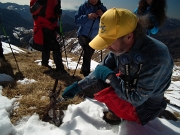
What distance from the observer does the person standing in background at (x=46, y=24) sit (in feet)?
20.0

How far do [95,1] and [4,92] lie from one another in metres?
4.28

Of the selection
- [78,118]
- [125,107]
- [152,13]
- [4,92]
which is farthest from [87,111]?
[152,13]

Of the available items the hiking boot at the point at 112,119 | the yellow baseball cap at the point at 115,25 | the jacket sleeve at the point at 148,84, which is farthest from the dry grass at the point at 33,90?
the yellow baseball cap at the point at 115,25

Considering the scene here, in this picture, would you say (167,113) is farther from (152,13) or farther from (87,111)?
(152,13)

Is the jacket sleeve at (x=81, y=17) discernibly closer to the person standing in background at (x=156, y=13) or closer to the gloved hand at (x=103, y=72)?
the person standing in background at (x=156, y=13)

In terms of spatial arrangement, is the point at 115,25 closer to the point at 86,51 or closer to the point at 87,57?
the point at 86,51

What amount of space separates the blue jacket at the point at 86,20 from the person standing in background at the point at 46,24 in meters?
0.80

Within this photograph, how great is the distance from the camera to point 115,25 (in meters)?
2.67

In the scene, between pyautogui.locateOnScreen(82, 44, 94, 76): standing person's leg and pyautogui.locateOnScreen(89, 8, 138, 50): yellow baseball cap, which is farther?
pyautogui.locateOnScreen(82, 44, 94, 76): standing person's leg

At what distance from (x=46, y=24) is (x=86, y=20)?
1.55 meters

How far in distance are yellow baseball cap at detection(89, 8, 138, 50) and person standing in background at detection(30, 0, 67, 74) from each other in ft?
13.2

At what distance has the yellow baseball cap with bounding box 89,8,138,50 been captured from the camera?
2668 millimetres

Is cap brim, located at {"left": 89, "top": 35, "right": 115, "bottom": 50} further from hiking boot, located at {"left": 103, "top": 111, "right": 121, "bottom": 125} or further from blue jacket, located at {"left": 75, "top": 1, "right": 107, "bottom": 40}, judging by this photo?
blue jacket, located at {"left": 75, "top": 1, "right": 107, "bottom": 40}

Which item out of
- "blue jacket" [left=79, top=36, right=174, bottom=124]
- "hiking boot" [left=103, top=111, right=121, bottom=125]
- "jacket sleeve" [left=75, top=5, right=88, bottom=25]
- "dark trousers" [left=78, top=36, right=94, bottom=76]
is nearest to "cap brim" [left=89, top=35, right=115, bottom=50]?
"blue jacket" [left=79, top=36, right=174, bottom=124]
